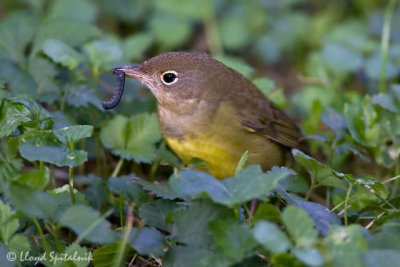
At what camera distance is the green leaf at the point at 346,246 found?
8.05 ft

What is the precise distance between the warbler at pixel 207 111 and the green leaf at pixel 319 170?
0.67 meters

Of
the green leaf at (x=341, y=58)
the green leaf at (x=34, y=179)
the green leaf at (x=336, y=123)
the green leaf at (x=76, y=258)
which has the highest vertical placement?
the green leaf at (x=341, y=58)

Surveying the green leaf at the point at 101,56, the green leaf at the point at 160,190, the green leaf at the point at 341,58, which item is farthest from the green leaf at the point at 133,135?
the green leaf at the point at 341,58

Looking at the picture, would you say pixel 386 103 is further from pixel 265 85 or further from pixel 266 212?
pixel 266 212

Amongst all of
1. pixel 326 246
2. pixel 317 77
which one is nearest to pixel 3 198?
pixel 326 246

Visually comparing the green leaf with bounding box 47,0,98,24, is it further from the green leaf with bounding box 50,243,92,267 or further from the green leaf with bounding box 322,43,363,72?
the green leaf with bounding box 50,243,92,267

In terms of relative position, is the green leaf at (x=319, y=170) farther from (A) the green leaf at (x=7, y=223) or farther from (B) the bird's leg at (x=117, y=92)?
(A) the green leaf at (x=7, y=223)

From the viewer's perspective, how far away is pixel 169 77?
4.16 meters

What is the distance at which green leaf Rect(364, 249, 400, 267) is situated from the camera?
2.34m

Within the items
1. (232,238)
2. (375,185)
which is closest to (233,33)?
(375,185)

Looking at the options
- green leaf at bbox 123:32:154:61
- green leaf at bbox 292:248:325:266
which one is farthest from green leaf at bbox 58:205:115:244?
green leaf at bbox 123:32:154:61

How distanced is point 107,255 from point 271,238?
39.0 inches

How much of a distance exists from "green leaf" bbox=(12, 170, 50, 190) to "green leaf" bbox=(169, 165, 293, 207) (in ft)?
2.08

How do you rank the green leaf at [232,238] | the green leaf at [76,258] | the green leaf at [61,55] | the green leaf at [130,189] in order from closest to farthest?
the green leaf at [232,238] < the green leaf at [76,258] < the green leaf at [130,189] < the green leaf at [61,55]
